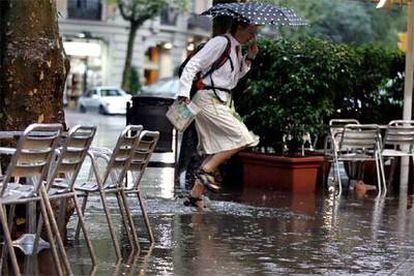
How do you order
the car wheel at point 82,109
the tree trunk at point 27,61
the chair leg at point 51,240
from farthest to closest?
the car wheel at point 82,109, the tree trunk at point 27,61, the chair leg at point 51,240

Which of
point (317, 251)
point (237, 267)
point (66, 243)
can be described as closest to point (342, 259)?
point (317, 251)

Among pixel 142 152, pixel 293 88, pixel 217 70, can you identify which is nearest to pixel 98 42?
pixel 293 88

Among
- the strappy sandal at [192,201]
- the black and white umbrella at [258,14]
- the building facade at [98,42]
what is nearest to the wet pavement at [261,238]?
the strappy sandal at [192,201]

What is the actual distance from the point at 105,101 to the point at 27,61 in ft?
144

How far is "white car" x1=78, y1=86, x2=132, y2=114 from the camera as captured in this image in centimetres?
5150

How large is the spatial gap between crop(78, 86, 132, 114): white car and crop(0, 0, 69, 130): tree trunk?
41766 mm

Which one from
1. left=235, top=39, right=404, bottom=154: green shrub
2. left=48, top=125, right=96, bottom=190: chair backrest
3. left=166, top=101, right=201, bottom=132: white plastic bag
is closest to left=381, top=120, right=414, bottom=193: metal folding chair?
left=235, top=39, right=404, bottom=154: green shrub

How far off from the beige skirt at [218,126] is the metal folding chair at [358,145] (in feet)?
9.45

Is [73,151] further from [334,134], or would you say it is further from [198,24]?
[198,24]

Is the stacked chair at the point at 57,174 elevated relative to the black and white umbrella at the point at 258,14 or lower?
lower

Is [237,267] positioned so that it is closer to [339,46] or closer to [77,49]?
[339,46]

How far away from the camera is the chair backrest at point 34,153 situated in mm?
6805

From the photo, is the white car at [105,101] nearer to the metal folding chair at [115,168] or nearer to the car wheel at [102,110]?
the car wheel at [102,110]

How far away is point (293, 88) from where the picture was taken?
1371 centimetres
